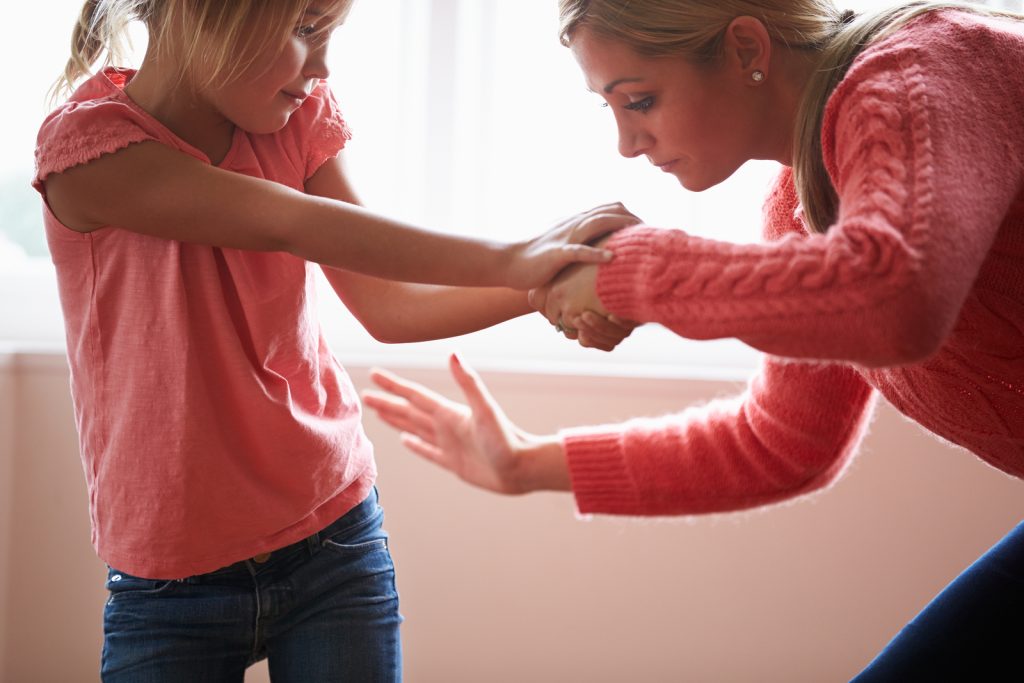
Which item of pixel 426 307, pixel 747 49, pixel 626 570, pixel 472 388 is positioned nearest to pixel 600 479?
pixel 472 388

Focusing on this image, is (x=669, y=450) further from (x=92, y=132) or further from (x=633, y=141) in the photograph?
(x=92, y=132)

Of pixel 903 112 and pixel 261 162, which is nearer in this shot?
pixel 903 112

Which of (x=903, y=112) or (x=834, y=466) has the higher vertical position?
(x=903, y=112)

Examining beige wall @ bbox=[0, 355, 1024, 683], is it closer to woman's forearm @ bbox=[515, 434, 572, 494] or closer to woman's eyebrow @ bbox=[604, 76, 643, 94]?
woman's forearm @ bbox=[515, 434, 572, 494]

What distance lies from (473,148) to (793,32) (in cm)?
104

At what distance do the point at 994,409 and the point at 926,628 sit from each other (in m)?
0.27

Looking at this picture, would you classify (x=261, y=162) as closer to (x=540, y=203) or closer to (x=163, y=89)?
(x=163, y=89)

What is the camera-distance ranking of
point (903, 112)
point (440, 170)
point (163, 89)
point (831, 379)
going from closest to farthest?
point (903, 112) → point (163, 89) → point (831, 379) → point (440, 170)

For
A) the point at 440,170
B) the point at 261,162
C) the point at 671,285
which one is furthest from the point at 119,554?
the point at 440,170

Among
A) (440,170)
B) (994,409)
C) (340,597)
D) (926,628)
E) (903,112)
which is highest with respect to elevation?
(440,170)

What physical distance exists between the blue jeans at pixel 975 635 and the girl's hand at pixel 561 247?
1.83ft

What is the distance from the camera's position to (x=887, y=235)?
31.5 inches

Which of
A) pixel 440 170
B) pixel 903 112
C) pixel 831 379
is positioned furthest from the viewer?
pixel 440 170

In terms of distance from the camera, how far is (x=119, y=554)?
1.09 metres
